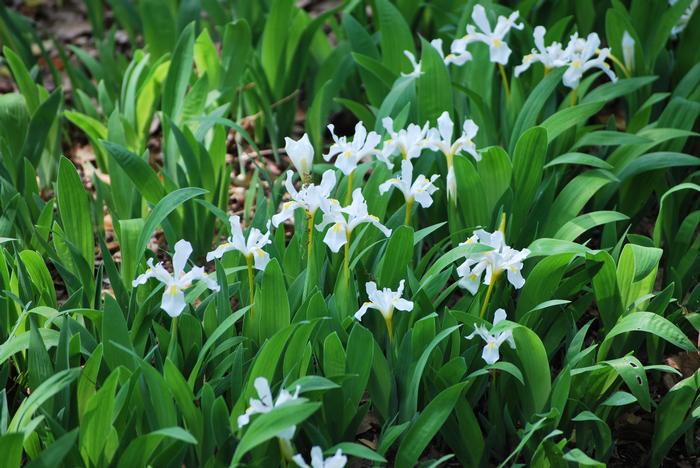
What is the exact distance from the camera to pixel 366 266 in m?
2.09

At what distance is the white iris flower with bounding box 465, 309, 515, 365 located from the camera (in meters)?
1.78

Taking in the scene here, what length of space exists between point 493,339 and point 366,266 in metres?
0.42

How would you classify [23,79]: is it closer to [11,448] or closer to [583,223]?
[11,448]

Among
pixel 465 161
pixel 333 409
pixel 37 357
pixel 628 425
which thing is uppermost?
pixel 465 161

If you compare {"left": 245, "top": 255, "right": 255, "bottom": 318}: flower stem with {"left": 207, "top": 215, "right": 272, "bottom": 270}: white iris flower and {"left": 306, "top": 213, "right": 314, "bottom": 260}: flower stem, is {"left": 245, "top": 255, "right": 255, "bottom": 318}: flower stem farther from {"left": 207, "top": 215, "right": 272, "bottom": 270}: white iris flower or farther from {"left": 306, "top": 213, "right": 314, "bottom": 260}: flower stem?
{"left": 306, "top": 213, "right": 314, "bottom": 260}: flower stem

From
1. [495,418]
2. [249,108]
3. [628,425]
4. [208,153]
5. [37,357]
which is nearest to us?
[37,357]

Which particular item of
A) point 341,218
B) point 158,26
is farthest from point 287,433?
point 158,26

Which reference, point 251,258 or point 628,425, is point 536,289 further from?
point 251,258

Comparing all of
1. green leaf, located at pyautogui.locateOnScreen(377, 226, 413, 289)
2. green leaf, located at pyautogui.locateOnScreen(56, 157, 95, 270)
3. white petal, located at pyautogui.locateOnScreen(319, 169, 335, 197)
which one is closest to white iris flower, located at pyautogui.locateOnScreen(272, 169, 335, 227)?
white petal, located at pyautogui.locateOnScreen(319, 169, 335, 197)

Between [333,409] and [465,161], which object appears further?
[465,161]

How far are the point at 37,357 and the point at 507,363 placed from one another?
92 cm

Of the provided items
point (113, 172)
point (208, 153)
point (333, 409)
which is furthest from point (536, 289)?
point (113, 172)

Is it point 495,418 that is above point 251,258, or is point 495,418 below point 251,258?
below

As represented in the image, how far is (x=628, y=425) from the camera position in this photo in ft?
6.77
